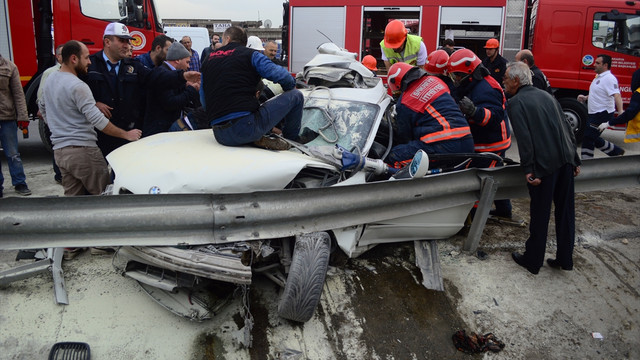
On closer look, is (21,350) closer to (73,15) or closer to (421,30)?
(73,15)

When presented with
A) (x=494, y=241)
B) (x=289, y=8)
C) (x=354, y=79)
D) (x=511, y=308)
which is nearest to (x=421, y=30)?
(x=289, y=8)

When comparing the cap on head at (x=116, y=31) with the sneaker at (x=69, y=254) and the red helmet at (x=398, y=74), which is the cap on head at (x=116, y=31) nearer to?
the sneaker at (x=69, y=254)

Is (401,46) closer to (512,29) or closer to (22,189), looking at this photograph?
(512,29)

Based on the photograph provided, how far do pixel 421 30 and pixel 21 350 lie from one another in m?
8.88

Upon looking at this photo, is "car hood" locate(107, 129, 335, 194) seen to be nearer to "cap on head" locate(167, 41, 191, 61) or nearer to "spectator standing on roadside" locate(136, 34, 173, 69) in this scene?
"cap on head" locate(167, 41, 191, 61)

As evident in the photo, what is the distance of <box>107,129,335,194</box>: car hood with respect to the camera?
A: 288 cm

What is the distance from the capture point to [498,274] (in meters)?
3.67

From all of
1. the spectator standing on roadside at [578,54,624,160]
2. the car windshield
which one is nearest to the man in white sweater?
the car windshield

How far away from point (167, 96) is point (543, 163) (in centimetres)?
333

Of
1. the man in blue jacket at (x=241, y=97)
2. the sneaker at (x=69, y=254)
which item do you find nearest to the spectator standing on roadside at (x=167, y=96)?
the man in blue jacket at (x=241, y=97)

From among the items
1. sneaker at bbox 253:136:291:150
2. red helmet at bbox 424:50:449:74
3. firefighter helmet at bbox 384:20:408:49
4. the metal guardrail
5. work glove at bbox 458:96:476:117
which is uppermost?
firefighter helmet at bbox 384:20:408:49

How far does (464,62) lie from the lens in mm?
4328

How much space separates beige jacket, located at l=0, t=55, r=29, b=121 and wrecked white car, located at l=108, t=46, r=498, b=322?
2.74 meters

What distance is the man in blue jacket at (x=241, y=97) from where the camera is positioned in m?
3.42
